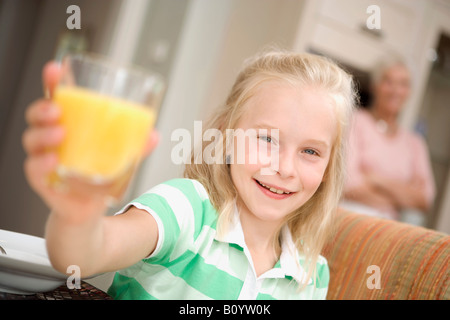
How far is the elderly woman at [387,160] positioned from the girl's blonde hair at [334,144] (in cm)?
127

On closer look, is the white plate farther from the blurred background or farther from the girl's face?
the blurred background

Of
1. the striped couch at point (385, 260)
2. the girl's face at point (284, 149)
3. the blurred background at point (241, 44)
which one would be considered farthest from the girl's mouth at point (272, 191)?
the blurred background at point (241, 44)

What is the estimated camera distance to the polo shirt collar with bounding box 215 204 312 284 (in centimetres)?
96

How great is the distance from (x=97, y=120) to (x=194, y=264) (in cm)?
49

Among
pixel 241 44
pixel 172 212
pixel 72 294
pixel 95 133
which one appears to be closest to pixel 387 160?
pixel 241 44

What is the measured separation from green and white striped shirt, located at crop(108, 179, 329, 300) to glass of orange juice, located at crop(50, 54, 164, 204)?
300mm

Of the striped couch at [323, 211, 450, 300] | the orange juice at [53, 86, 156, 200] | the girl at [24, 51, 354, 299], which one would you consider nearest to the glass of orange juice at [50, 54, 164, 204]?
the orange juice at [53, 86, 156, 200]

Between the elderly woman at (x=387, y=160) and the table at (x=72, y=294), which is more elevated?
the elderly woman at (x=387, y=160)

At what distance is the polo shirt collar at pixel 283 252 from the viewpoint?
37.7 inches

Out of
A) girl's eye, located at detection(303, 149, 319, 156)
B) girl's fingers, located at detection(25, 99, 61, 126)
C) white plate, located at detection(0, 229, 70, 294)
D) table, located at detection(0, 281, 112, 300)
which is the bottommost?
table, located at detection(0, 281, 112, 300)

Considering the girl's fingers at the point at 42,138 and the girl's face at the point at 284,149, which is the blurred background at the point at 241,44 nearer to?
the girl's face at the point at 284,149

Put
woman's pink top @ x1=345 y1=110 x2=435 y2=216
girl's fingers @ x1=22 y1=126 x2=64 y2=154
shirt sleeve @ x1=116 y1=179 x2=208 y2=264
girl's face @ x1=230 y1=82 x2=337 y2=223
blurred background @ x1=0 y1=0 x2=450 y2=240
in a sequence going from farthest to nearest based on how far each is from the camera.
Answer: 1. blurred background @ x1=0 y1=0 x2=450 y2=240
2. woman's pink top @ x1=345 y1=110 x2=435 y2=216
3. girl's face @ x1=230 y1=82 x2=337 y2=223
4. shirt sleeve @ x1=116 y1=179 x2=208 y2=264
5. girl's fingers @ x1=22 y1=126 x2=64 y2=154
